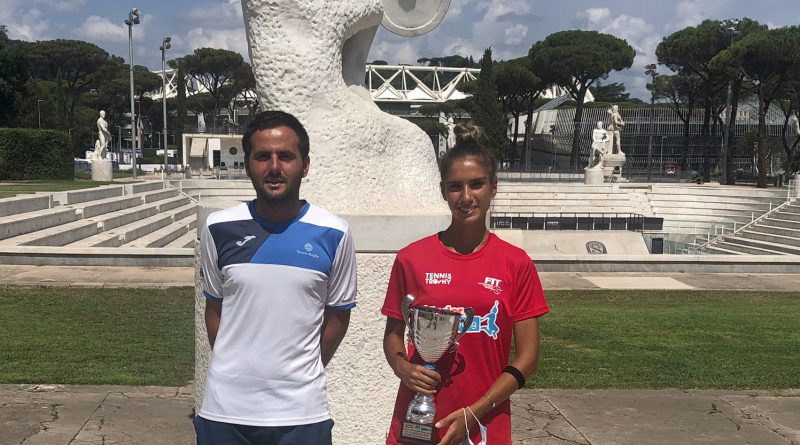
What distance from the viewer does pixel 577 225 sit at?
26.1 metres

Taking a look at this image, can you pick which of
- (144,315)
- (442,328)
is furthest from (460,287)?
(144,315)

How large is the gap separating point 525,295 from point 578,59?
178 feet

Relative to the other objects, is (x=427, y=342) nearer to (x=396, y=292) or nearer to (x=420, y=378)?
(x=420, y=378)

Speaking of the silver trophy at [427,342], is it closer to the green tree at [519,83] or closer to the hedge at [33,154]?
the hedge at [33,154]

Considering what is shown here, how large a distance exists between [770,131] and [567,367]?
6512 centimetres

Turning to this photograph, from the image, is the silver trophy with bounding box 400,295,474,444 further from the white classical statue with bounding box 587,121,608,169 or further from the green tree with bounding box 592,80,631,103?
the green tree with bounding box 592,80,631,103

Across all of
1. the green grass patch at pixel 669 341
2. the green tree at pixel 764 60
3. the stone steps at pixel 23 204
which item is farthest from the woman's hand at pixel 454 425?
the green tree at pixel 764 60

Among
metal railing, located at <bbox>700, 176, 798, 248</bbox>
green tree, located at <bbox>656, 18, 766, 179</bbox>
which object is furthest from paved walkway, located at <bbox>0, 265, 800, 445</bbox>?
green tree, located at <bbox>656, 18, 766, 179</bbox>

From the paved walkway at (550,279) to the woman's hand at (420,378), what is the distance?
8442 mm

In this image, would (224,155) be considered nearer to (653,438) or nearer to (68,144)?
(68,144)

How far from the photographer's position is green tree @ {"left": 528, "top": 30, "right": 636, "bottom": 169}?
177 ft

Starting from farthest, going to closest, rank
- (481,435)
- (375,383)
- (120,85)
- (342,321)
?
(120,85) → (375,383) → (342,321) → (481,435)

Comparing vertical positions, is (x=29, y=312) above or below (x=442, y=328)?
below

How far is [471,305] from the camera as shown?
→ 2.11m
